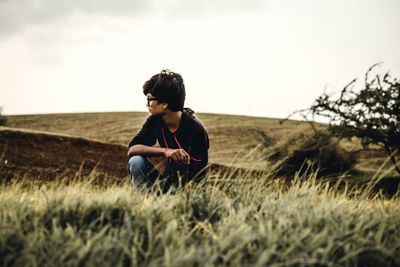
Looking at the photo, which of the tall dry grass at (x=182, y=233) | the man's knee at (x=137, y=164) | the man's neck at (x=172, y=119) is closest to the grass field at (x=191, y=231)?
the tall dry grass at (x=182, y=233)

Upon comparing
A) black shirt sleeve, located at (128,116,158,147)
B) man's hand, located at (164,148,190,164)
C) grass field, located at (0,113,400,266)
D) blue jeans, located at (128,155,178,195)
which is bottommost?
grass field, located at (0,113,400,266)

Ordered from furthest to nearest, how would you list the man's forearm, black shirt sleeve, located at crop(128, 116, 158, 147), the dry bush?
the dry bush, black shirt sleeve, located at crop(128, 116, 158, 147), the man's forearm

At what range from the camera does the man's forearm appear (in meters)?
3.98

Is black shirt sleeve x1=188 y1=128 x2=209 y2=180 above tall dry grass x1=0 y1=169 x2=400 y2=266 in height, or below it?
above

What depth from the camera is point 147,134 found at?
4.27m

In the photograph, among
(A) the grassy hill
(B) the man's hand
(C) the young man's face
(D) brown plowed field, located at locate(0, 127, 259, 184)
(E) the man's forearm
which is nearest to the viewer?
(B) the man's hand

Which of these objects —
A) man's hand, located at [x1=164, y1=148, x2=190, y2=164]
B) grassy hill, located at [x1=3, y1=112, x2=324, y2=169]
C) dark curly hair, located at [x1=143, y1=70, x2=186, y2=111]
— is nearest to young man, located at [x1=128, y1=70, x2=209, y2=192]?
dark curly hair, located at [x1=143, y1=70, x2=186, y2=111]

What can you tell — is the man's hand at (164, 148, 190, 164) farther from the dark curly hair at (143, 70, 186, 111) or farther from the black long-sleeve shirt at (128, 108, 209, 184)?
the dark curly hair at (143, 70, 186, 111)

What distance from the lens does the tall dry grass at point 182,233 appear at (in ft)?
7.51

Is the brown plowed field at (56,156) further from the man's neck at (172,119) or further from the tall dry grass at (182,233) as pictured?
the tall dry grass at (182,233)

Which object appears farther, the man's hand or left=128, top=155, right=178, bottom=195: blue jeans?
left=128, top=155, right=178, bottom=195: blue jeans

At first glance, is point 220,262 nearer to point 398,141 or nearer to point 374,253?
Answer: point 374,253

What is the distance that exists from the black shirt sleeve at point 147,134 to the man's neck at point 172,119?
14 cm

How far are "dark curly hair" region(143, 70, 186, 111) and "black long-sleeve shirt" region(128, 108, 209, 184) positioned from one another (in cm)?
20
